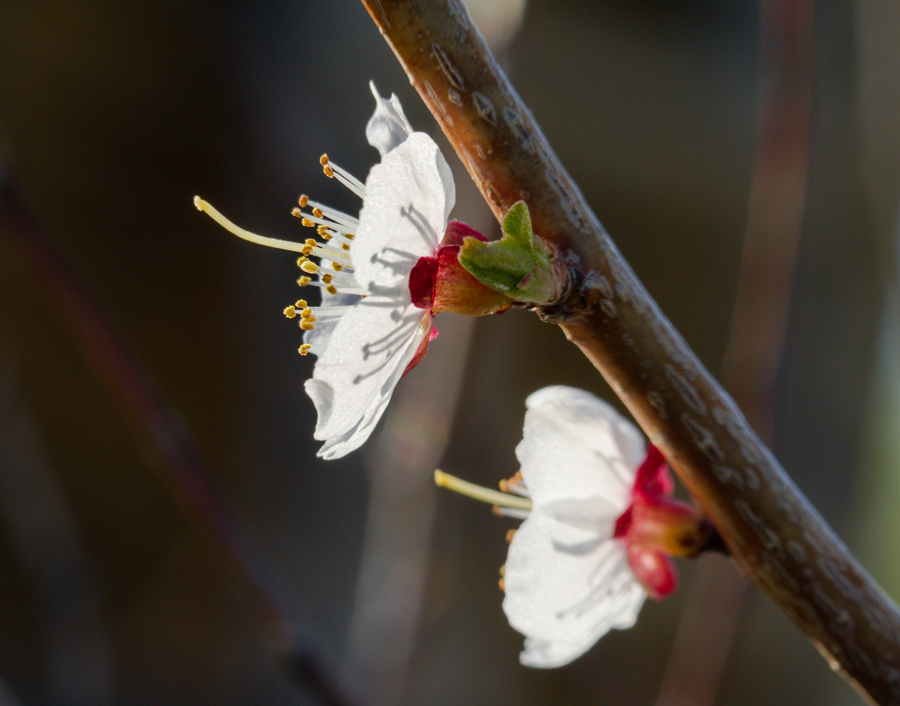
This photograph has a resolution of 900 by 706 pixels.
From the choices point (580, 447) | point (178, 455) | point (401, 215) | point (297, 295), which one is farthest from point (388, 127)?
point (297, 295)

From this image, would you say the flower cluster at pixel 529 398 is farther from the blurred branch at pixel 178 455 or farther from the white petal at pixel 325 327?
the blurred branch at pixel 178 455

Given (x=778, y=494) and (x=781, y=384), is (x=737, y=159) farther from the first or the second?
(x=778, y=494)

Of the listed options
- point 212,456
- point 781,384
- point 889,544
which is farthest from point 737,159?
point 212,456

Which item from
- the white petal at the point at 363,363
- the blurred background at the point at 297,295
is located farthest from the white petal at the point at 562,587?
the blurred background at the point at 297,295

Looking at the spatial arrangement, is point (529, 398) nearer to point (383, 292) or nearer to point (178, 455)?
point (383, 292)

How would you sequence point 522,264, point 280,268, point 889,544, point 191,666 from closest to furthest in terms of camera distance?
point 522,264 → point 191,666 → point 280,268 → point 889,544
